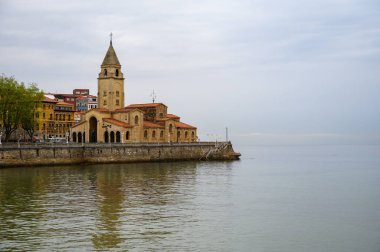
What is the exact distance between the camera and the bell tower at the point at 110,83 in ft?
375

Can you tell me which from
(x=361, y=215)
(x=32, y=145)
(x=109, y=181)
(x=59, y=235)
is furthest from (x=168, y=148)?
(x=59, y=235)

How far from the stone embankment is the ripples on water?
40.6ft

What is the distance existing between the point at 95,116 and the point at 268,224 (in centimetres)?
7637

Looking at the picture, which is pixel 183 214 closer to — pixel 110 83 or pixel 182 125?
pixel 110 83

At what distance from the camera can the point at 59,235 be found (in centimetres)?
3344

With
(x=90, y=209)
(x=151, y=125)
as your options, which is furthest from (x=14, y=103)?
(x=90, y=209)

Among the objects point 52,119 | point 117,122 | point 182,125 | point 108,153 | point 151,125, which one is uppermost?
point 52,119

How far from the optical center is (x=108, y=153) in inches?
3681

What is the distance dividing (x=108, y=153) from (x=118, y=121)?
17.8 metres

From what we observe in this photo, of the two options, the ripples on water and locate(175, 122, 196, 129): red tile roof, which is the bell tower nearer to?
locate(175, 122, 196, 129): red tile roof

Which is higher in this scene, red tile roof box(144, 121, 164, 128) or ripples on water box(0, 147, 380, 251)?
red tile roof box(144, 121, 164, 128)

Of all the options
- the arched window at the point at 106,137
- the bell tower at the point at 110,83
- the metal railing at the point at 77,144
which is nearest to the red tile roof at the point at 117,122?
the arched window at the point at 106,137

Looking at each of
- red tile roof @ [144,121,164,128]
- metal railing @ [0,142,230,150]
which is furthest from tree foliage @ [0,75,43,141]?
red tile roof @ [144,121,164,128]

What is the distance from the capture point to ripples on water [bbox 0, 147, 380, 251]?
32.2 m
